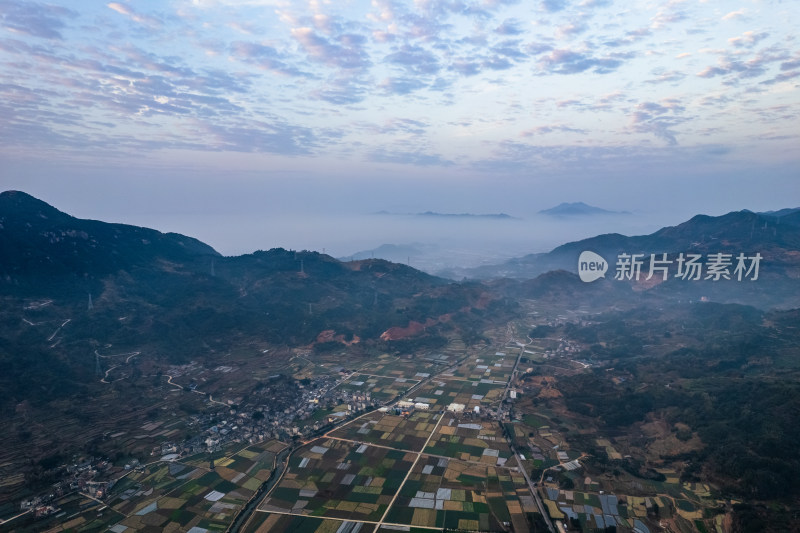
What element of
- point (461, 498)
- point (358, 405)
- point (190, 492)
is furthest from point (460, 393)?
point (190, 492)

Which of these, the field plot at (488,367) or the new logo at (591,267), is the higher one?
the new logo at (591,267)

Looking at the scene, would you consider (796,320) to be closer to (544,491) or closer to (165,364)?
(544,491)

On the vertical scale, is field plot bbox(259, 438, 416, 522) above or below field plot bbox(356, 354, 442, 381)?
below

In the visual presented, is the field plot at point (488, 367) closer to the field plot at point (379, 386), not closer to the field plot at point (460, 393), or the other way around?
the field plot at point (460, 393)

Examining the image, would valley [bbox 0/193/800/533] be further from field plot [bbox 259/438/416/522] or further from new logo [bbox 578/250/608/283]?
new logo [bbox 578/250/608/283]

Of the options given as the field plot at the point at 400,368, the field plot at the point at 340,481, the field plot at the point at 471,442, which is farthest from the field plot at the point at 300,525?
the field plot at the point at 400,368

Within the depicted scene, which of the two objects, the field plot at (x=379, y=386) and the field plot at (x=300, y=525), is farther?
the field plot at (x=379, y=386)

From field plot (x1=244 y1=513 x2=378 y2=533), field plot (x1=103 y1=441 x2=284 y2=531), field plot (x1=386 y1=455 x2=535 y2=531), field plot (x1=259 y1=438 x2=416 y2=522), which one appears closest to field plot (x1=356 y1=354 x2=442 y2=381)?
field plot (x1=259 y1=438 x2=416 y2=522)
